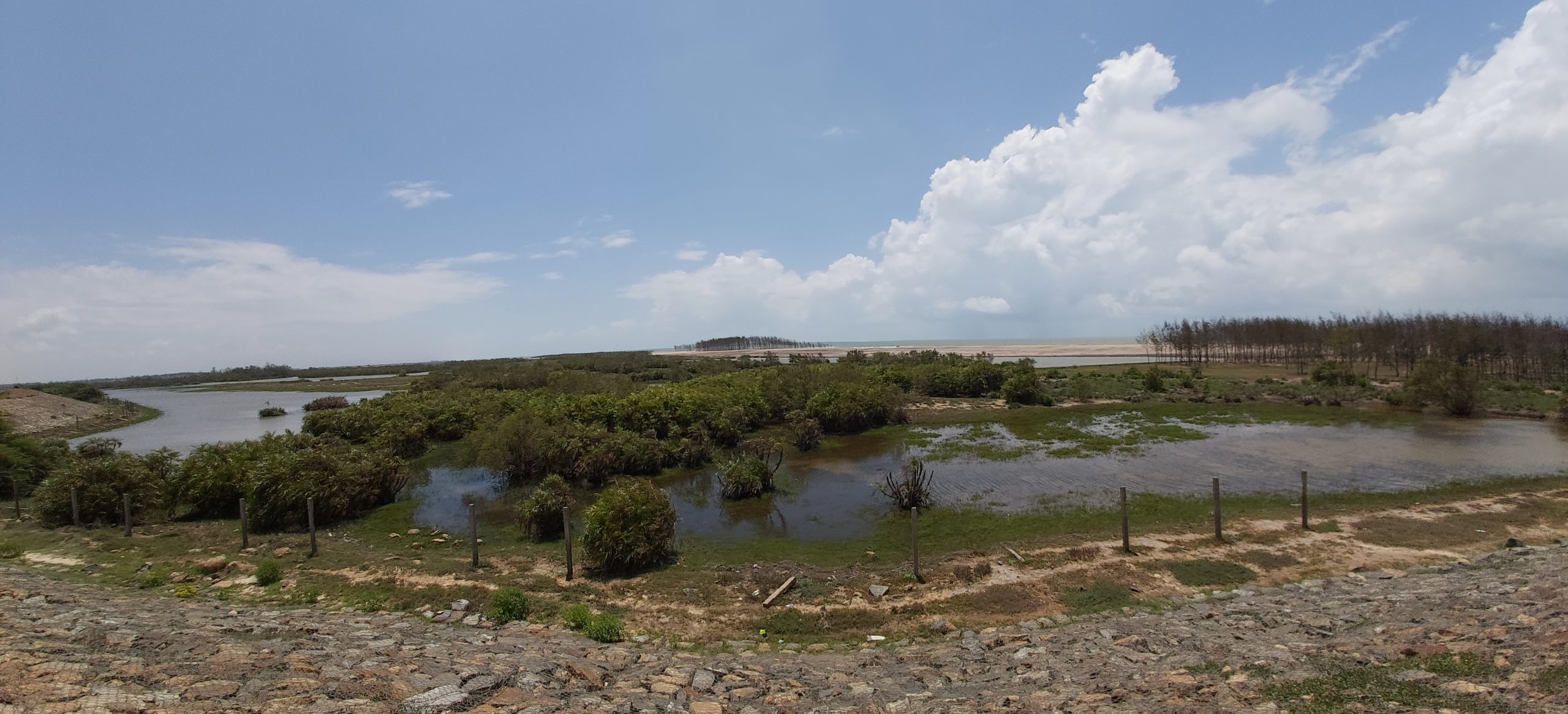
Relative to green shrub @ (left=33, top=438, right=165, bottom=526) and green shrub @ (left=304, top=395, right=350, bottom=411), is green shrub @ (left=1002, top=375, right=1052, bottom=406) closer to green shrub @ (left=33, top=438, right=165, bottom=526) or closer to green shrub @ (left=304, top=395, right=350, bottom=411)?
green shrub @ (left=33, top=438, right=165, bottom=526)

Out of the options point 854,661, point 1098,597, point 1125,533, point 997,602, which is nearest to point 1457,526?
point 1125,533

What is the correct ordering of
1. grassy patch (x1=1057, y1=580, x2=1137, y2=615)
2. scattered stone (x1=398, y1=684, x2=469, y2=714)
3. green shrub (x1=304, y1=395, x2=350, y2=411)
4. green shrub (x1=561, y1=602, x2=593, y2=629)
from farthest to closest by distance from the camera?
green shrub (x1=304, y1=395, x2=350, y2=411) < grassy patch (x1=1057, y1=580, x2=1137, y2=615) < green shrub (x1=561, y1=602, x2=593, y2=629) < scattered stone (x1=398, y1=684, x2=469, y2=714)

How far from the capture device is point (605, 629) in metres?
9.20

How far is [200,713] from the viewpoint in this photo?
4738 millimetres

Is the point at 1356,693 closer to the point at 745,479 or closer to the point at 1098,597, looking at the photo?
the point at 1098,597

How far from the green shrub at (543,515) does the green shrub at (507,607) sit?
17.9ft

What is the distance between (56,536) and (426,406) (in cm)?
1936

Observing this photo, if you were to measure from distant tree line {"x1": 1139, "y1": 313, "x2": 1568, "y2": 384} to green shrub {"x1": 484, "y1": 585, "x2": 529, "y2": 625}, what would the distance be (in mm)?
49938

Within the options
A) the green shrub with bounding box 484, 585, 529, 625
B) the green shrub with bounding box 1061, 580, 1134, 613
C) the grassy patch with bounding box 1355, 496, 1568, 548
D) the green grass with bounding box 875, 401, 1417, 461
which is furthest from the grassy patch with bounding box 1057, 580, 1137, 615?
the green grass with bounding box 875, 401, 1417, 461

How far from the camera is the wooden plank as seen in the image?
1099 centimetres

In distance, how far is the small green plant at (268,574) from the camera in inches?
476

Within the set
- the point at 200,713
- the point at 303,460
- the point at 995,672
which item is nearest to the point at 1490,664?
the point at 995,672

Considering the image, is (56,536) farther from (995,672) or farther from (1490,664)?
(1490,664)

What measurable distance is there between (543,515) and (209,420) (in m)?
54.3
